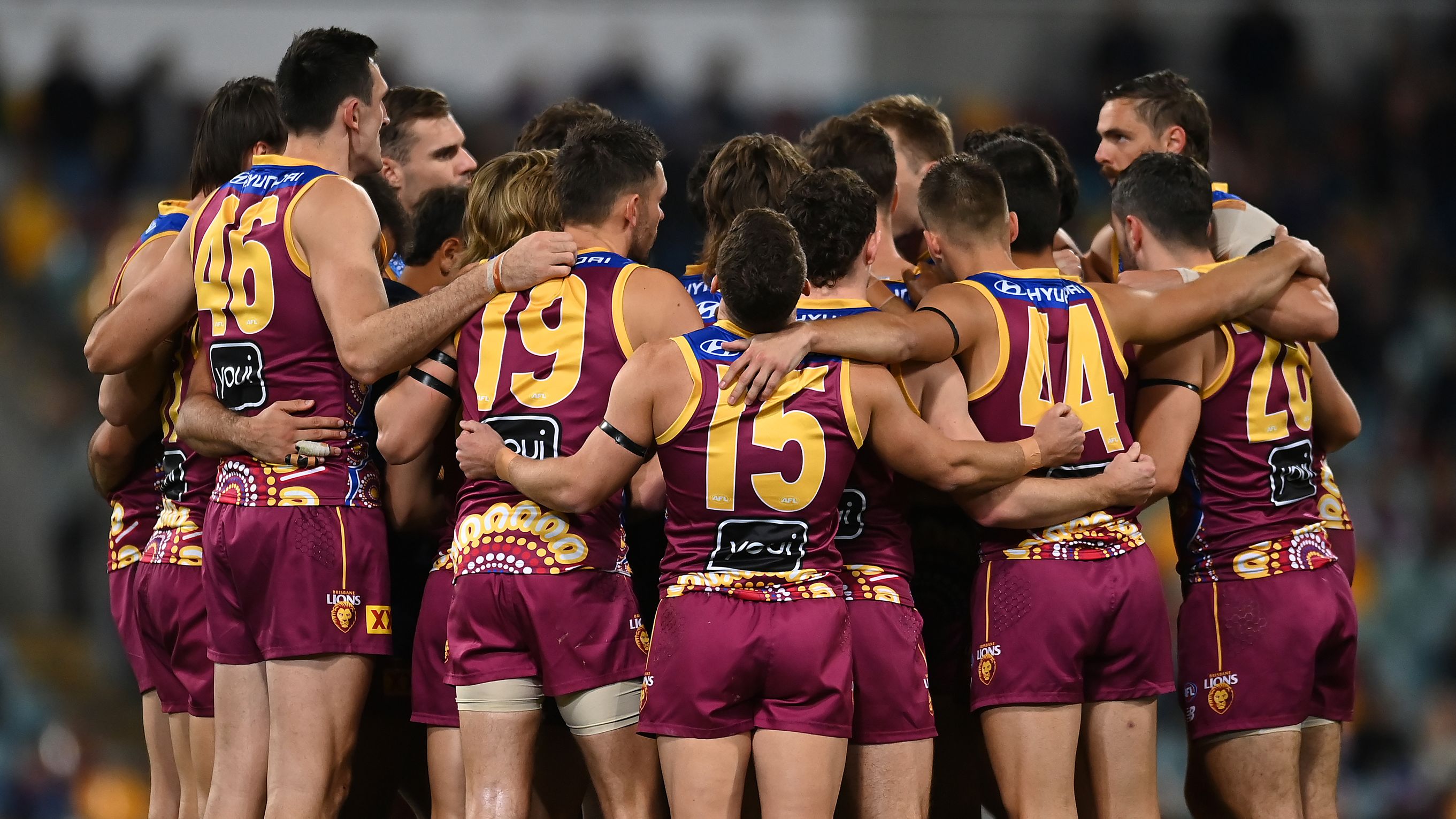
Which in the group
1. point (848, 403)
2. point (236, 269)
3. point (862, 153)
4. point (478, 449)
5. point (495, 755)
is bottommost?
point (495, 755)

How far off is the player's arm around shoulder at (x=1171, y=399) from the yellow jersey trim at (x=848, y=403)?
1370 millimetres

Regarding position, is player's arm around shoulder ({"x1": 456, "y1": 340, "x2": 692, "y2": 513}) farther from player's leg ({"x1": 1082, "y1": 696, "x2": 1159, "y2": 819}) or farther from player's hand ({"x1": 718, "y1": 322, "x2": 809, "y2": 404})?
player's leg ({"x1": 1082, "y1": 696, "x2": 1159, "y2": 819})

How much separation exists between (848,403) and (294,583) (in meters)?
2.03

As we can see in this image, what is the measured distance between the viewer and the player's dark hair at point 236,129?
6.13 meters

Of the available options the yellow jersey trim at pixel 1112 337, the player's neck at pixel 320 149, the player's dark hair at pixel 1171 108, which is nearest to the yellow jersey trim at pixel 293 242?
the player's neck at pixel 320 149

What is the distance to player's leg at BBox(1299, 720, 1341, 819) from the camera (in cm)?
603

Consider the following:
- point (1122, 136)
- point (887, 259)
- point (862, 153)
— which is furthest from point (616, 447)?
point (1122, 136)

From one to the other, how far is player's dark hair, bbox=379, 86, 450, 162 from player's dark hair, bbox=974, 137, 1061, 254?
300 cm

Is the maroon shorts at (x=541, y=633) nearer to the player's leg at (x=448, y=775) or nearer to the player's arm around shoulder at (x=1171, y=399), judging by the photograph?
the player's leg at (x=448, y=775)

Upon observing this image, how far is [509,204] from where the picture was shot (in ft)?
18.5

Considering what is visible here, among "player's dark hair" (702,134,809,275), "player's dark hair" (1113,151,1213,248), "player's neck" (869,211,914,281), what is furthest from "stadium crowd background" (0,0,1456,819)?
"player's dark hair" (702,134,809,275)

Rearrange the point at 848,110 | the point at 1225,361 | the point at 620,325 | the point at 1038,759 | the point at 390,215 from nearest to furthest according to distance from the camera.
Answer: the point at 620,325 < the point at 1038,759 < the point at 1225,361 < the point at 390,215 < the point at 848,110

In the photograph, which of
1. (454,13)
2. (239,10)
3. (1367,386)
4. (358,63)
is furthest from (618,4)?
(358,63)

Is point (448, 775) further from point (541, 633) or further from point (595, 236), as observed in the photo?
point (595, 236)
